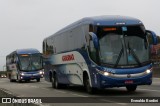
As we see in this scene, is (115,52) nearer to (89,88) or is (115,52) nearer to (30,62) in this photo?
(89,88)

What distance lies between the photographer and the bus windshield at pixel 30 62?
44281mm

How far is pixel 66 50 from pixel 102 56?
608 centimetres

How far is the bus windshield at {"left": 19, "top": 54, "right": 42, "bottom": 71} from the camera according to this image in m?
44.3

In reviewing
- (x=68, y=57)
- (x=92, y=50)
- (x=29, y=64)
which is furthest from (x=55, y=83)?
(x=29, y=64)

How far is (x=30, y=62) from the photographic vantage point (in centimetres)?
4431

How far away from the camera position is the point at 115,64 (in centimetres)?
1806

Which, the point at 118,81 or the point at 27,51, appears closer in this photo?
the point at 118,81

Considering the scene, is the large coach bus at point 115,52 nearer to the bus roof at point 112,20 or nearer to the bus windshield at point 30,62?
the bus roof at point 112,20

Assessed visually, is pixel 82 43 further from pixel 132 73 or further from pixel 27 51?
pixel 27 51

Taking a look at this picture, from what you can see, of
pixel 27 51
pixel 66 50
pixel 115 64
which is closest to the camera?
pixel 115 64

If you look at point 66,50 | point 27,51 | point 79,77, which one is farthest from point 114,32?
point 27,51

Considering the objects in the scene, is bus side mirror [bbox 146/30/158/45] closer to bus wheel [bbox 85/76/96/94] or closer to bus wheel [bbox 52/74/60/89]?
bus wheel [bbox 85/76/96/94]

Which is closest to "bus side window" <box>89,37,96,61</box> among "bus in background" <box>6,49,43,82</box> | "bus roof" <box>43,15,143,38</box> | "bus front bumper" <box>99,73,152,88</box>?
"bus roof" <box>43,15,143,38</box>

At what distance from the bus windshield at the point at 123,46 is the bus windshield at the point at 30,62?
1029 inches
